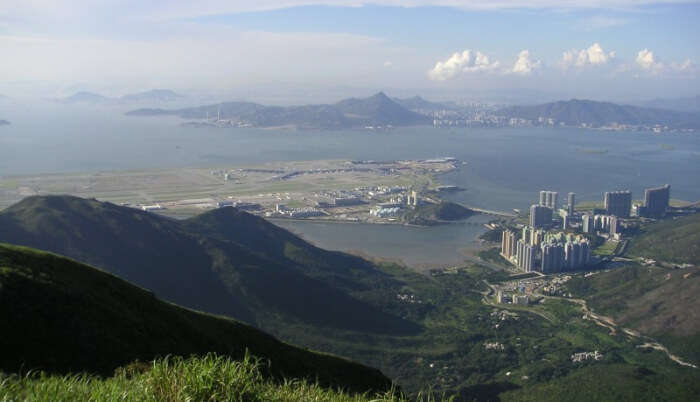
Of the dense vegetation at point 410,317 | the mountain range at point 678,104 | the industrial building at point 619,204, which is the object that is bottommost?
the dense vegetation at point 410,317

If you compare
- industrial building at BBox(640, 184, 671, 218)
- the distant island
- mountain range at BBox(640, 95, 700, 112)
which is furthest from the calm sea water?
Answer: mountain range at BBox(640, 95, 700, 112)

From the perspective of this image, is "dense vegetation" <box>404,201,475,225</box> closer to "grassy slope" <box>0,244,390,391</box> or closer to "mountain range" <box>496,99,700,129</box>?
"grassy slope" <box>0,244,390,391</box>

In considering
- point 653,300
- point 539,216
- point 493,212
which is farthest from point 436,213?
point 653,300

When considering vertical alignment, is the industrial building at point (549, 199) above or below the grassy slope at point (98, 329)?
below

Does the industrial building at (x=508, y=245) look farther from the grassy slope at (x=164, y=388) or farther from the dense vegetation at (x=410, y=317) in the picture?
the grassy slope at (x=164, y=388)

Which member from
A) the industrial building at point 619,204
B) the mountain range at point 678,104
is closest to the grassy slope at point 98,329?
the industrial building at point 619,204

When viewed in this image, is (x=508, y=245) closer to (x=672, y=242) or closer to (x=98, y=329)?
(x=672, y=242)

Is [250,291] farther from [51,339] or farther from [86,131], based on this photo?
[86,131]
